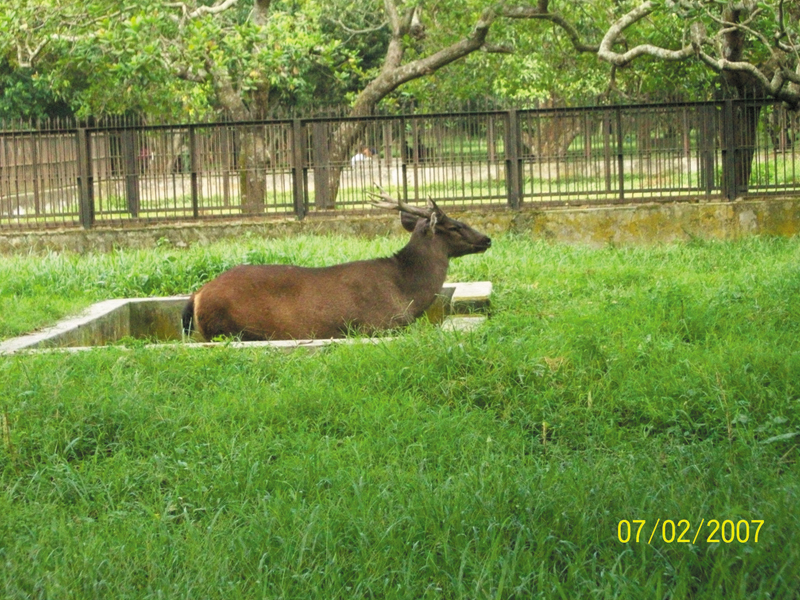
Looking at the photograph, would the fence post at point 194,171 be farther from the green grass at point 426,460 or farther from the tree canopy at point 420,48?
the green grass at point 426,460

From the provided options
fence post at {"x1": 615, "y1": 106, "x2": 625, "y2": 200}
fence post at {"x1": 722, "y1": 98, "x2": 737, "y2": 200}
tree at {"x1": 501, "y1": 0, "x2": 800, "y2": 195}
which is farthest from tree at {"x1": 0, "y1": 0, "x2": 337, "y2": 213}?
fence post at {"x1": 722, "y1": 98, "x2": 737, "y2": 200}

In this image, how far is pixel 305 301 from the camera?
8.06m

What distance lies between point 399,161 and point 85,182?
4987 mm

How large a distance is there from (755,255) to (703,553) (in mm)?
8814

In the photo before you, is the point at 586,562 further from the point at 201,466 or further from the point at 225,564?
the point at 201,466

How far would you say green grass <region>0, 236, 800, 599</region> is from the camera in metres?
3.45

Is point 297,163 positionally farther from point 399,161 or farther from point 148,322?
point 148,322

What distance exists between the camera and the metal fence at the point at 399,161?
15953 mm

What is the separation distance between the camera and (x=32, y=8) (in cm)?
1580

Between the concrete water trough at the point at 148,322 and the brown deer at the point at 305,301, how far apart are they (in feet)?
0.96

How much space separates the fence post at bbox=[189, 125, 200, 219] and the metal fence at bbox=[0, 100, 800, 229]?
0.02 meters
